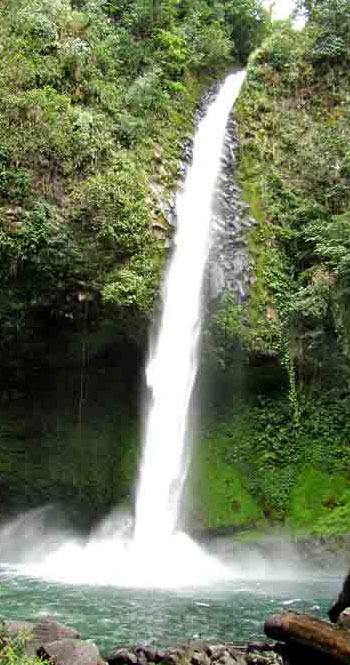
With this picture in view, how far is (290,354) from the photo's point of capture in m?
14.7

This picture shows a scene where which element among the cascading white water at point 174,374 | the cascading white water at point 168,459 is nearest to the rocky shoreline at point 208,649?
the cascading white water at point 168,459

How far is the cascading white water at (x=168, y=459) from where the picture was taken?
12836 millimetres

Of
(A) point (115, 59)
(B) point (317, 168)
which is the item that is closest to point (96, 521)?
(B) point (317, 168)

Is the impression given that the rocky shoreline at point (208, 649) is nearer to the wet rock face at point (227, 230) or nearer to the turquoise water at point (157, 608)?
the turquoise water at point (157, 608)

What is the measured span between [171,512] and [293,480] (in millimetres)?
2828

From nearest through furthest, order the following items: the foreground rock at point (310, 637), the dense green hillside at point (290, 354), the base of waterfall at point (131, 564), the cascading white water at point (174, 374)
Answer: the foreground rock at point (310, 637) < the base of waterfall at point (131, 564) < the cascading white water at point (174, 374) < the dense green hillside at point (290, 354)

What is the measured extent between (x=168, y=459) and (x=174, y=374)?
1.88m

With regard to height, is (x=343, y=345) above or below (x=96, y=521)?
above

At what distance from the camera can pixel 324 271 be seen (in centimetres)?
1485

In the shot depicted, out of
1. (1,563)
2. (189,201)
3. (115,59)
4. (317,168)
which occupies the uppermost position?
(115,59)

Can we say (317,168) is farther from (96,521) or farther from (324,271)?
(96,521)

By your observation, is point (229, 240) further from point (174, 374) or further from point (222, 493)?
point (222, 493)

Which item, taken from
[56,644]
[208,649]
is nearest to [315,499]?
[208,649]

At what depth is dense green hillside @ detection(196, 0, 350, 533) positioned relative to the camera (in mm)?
14125
